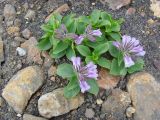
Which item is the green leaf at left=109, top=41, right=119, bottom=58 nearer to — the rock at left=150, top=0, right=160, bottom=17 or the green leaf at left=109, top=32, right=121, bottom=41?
the green leaf at left=109, top=32, right=121, bottom=41

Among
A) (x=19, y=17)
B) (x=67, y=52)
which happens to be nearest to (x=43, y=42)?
(x=67, y=52)

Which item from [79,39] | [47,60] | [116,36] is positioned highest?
[79,39]

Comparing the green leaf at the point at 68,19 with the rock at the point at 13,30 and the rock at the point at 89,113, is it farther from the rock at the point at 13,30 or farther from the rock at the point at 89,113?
the rock at the point at 89,113

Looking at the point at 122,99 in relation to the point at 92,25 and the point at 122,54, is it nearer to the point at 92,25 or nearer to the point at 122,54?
the point at 122,54

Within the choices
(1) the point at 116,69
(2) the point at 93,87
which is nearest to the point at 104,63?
(1) the point at 116,69

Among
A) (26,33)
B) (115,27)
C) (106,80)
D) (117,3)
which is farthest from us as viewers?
(117,3)

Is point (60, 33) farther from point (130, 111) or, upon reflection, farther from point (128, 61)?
point (130, 111)
